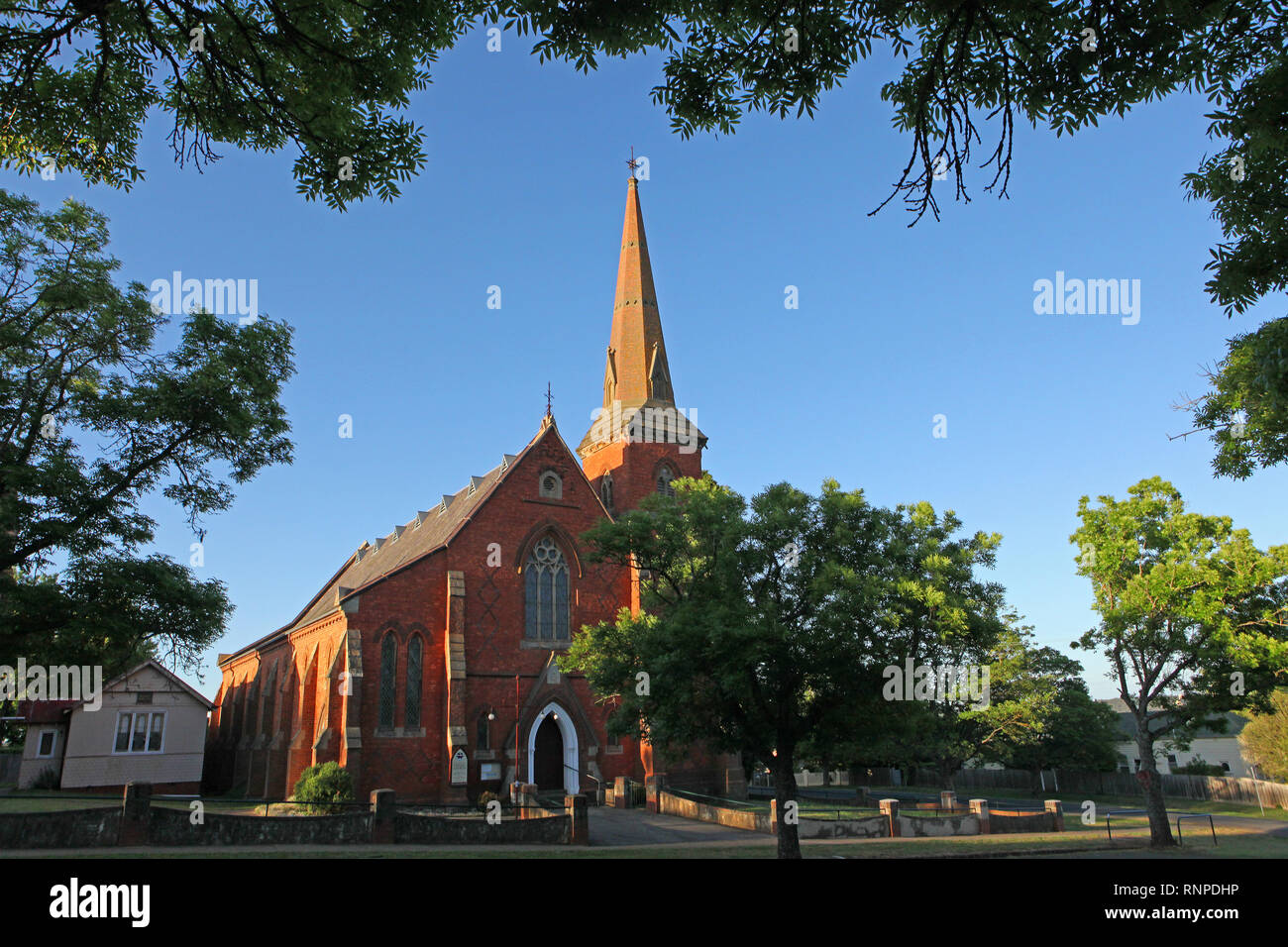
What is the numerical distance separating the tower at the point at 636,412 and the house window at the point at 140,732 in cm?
2295

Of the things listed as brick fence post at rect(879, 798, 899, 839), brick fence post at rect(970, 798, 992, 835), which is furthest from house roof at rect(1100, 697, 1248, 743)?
brick fence post at rect(879, 798, 899, 839)

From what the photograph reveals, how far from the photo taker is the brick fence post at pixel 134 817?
17.1 m

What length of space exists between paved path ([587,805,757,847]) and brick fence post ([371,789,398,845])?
5.24 meters

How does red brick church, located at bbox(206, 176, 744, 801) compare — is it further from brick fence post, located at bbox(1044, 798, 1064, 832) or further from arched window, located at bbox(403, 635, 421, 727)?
brick fence post, located at bbox(1044, 798, 1064, 832)

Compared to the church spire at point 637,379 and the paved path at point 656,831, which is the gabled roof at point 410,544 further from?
the paved path at point 656,831

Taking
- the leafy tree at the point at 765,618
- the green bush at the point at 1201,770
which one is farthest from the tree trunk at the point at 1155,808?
the green bush at the point at 1201,770

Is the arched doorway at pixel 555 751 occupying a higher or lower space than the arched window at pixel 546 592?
lower

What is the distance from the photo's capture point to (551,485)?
1415 inches

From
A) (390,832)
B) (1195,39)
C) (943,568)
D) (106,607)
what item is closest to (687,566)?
(943,568)

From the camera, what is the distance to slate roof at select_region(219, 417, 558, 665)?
3422 centimetres

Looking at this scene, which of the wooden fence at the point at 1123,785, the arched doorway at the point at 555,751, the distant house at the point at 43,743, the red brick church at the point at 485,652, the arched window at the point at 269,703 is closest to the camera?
the red brick church at the point at 485,652

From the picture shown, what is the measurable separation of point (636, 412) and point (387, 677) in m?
17.3

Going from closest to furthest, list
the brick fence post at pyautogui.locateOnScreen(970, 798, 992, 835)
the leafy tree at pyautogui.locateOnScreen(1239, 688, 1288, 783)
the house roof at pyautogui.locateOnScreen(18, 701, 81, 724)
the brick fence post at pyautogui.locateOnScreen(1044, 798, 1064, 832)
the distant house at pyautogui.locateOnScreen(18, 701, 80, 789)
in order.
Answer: the brick fence post at pyautogui.locateOnScreen(970, 798, 992, 835)
the brick fence post at pyautogui.locateOnScreen(1044, 798, 1064, 832)
the distant house at pyautogui.locateOnScreen(18, 701, 80, 789)
the house roof at pyautogui.locateOnScreen(18, 701, 81, 724)
the leafy tree at pyautogui.locateOnScreen(1239, 688, 1288, 783)

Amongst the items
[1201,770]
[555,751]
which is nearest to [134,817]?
[555,751]
